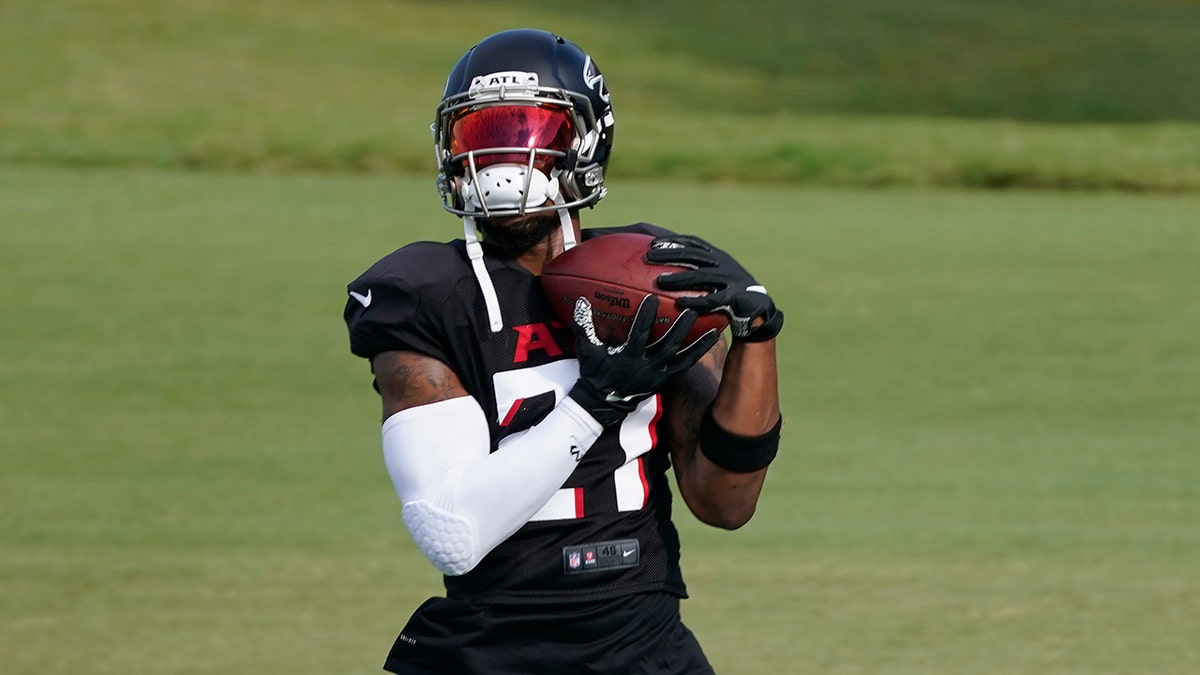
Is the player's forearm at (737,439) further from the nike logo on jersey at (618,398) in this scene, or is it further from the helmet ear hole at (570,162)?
the helmet ear hole at (570,162)

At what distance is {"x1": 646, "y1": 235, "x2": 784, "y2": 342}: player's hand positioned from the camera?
3555 millimetres

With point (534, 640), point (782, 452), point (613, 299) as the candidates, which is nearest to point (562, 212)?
point (613, 299)

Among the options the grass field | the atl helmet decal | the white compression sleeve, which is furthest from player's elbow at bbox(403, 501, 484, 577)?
the grass field

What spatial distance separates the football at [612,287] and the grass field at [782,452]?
281 cm

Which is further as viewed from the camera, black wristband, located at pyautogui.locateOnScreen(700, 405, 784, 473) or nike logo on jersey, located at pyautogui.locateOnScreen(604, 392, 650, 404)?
black wristband, located at pyautogui.locateOnScreen(700, 405, 784, 473)

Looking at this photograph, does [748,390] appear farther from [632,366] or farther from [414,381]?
[414,381]

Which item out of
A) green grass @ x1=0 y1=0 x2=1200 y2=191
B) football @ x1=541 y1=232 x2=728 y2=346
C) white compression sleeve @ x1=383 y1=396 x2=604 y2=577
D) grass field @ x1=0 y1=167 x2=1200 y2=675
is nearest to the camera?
white compression sleeve @ x1=383 y1=396 x2=604 y2=577

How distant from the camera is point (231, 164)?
2088cm

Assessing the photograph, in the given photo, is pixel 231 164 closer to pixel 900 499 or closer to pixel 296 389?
pixel 296 389

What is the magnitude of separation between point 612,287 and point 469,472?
19.1 inches

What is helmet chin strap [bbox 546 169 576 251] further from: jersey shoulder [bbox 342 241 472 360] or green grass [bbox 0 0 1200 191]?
green grass [bbox 0 0 1200 191]

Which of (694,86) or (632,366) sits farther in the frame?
(694,86)

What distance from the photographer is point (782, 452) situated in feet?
31.0

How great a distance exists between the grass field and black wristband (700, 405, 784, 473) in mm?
2586
